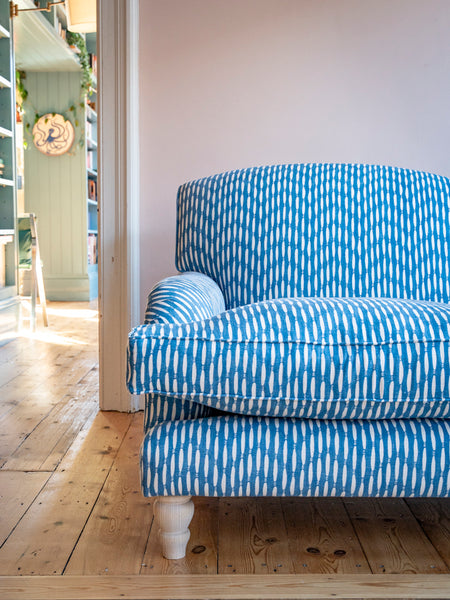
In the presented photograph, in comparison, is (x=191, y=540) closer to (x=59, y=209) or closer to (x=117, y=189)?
(x=117, y=189)

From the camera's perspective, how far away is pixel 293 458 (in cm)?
109

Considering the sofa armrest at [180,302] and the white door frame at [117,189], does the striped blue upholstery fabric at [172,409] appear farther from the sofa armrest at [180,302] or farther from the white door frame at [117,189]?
the white door frame at [117,189]

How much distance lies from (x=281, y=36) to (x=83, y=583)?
187cm

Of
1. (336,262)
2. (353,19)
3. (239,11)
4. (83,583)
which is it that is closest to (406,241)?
(336,262)

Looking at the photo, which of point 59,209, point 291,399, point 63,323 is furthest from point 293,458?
point 59,209

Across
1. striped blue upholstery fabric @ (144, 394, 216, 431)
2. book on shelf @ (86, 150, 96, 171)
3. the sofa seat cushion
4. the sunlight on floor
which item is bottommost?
the sunlight on floor

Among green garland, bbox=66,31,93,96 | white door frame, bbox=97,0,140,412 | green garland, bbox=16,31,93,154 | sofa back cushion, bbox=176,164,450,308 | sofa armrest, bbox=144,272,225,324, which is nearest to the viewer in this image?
sofa armrest, bbox=144,272,225,324

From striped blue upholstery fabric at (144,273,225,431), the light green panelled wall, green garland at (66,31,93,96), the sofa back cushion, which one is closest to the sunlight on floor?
the light green panelled wall

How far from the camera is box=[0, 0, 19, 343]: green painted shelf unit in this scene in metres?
3.60

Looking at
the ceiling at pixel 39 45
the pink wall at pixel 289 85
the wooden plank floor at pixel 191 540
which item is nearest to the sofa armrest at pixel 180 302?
the wooden plank floor at pixel 191 540

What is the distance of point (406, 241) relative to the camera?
5.64 ft

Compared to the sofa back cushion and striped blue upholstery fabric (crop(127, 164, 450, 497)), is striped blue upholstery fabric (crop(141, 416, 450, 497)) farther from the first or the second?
the sofa back cushion

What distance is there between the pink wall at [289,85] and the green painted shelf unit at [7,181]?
1.83 metres

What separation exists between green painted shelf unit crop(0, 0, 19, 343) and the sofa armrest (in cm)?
244
